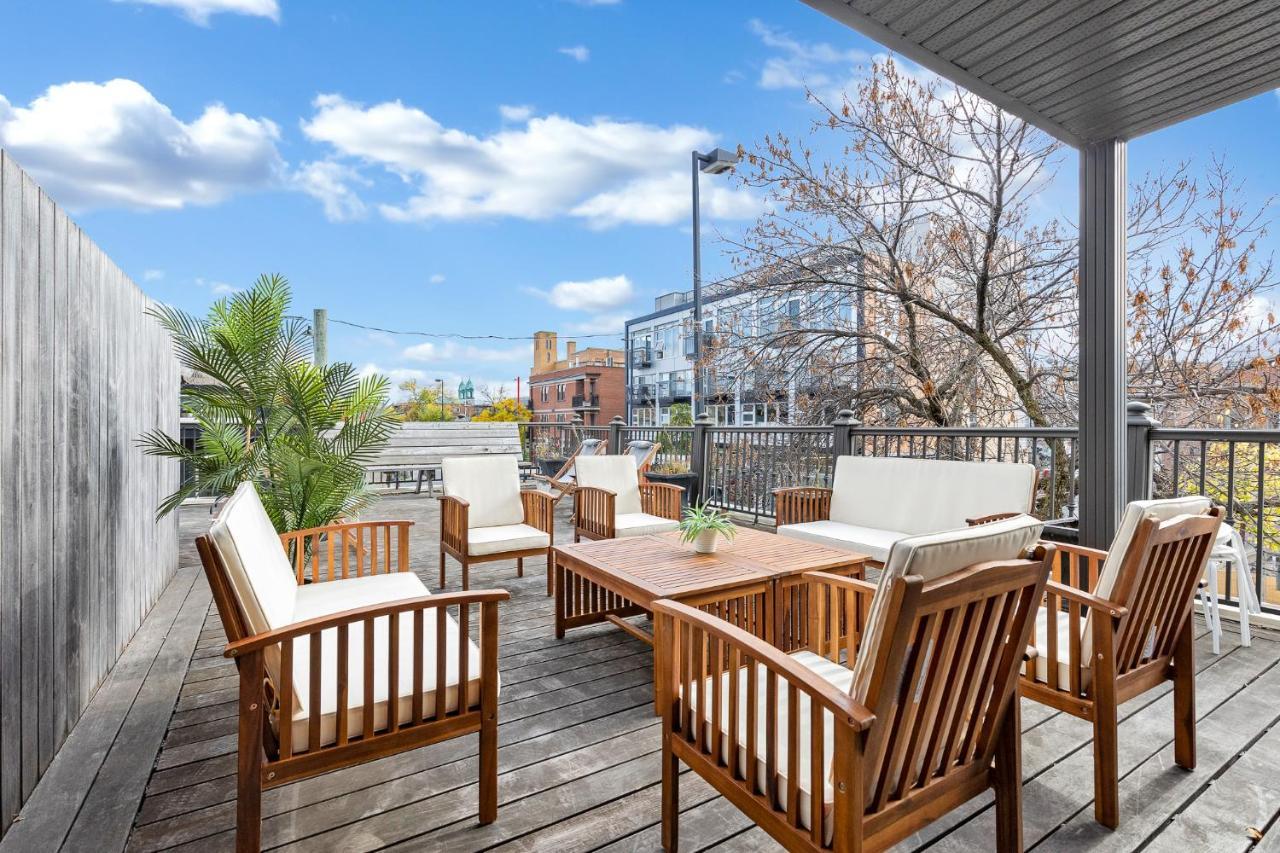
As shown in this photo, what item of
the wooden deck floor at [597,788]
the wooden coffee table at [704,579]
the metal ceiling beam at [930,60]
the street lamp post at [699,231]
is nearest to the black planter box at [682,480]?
the street lamp post at [699,231]

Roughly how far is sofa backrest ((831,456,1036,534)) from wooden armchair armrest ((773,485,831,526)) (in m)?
0.08

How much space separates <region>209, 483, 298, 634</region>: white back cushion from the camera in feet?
5.11

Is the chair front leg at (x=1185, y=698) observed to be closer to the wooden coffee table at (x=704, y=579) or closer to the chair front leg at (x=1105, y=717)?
the chair front leg at (x=1105, y=717)

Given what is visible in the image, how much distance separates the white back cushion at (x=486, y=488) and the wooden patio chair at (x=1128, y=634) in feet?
10.6

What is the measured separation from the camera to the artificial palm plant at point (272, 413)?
3.98m

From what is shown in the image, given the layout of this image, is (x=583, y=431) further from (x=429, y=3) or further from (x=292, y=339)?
→ (x=429, y=3)

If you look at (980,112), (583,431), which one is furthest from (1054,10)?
(583,431)

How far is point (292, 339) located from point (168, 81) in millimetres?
10437

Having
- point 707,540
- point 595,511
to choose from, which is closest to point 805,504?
point 595,511

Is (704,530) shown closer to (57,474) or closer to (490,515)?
(490,515)

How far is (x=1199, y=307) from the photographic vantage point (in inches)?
239

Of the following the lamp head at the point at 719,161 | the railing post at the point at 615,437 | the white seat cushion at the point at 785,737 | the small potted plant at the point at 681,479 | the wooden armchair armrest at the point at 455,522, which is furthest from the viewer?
the railing post at the point at 615,437

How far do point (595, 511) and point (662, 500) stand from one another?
2.08 ft

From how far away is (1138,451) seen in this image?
12.0ft
